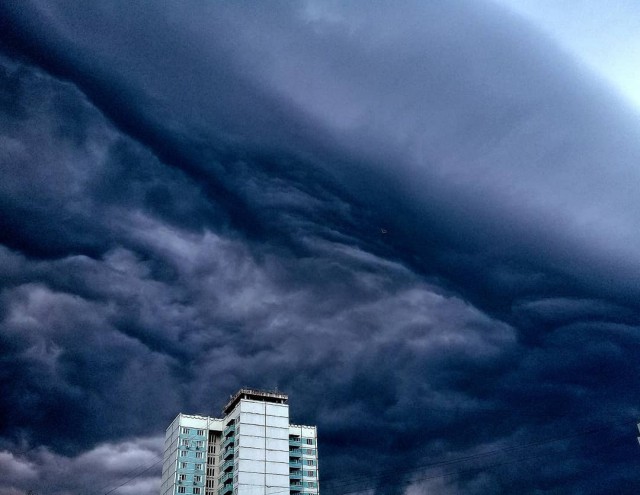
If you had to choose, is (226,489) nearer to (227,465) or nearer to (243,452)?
(227,465)

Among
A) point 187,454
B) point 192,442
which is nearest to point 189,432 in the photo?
point 192,442

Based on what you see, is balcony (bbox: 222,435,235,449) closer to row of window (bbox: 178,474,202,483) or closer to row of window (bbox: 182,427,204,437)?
row of window (bbox: 182,427,204,437)

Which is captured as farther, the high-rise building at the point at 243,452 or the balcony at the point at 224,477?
the balcony at the point at 224,477

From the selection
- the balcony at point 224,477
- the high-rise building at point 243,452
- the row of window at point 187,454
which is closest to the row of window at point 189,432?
the high-rise building at point 243,452

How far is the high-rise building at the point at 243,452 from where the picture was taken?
544 ft

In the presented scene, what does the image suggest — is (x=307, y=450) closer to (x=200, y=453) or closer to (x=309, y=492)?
(x=309, y=492)

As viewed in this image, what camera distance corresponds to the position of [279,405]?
179m

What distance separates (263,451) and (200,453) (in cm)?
2141

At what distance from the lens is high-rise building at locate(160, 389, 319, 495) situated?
544 ft

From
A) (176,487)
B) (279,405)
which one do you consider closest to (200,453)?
(176,487)

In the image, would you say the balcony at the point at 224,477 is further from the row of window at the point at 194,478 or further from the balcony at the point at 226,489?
the row of window at the point at 194,478

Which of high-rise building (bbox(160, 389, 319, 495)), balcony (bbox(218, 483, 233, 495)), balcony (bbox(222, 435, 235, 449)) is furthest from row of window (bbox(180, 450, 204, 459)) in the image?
balcony (bbox(218, 483, 233, 495))

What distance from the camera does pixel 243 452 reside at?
166000 mm

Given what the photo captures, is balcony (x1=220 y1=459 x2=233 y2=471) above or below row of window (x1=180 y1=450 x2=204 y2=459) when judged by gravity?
below
